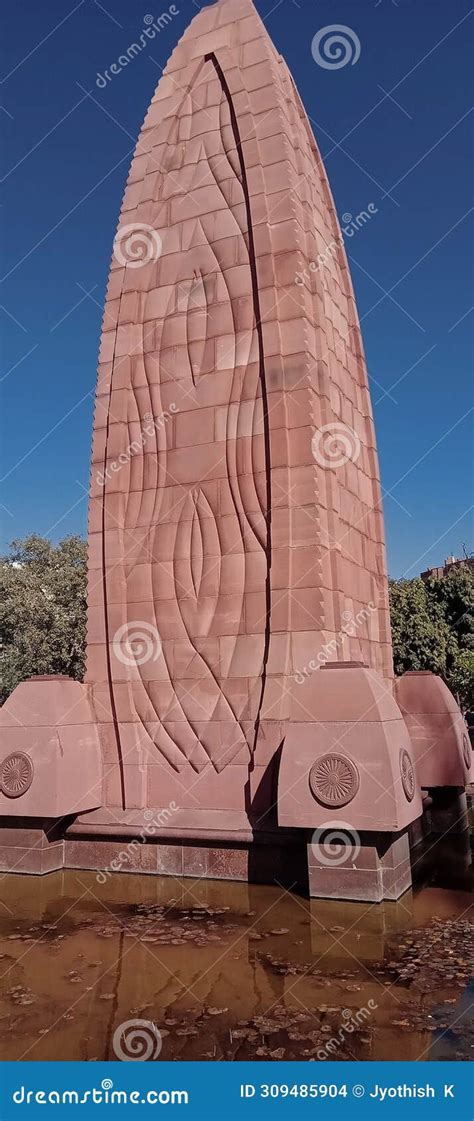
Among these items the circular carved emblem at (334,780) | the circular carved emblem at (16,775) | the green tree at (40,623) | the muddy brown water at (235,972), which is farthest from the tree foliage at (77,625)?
the circular carved emblem at (334,780)

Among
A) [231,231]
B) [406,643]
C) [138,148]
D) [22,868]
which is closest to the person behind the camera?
[22,868]

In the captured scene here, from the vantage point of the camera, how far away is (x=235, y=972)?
6625mm

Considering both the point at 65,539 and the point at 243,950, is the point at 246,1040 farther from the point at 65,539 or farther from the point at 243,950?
the point at 65,539

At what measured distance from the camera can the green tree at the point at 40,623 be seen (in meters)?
29.7

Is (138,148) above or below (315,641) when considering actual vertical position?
above

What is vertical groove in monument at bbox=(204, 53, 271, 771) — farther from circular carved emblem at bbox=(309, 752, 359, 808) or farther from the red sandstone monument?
circular carved emblem at bbox=(309, 752, 359, 808)

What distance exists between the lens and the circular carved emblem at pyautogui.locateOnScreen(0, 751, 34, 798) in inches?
420

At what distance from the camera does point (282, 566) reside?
11102 millimetres

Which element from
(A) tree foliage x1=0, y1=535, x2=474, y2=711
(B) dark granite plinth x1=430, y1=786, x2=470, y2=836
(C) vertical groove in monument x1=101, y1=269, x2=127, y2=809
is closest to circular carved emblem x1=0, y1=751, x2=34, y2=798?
(C) vertical groove in monument x1=101, y1=269, x2=127, y2=809

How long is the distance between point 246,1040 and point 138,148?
1454cm

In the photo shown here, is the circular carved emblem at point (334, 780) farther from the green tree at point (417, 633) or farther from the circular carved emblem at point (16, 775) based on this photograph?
the green tree at point (417, 633)

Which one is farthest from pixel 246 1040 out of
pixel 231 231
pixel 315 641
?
pixel 231 231

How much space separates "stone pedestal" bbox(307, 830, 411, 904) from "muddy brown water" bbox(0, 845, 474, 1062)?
0.17 metres

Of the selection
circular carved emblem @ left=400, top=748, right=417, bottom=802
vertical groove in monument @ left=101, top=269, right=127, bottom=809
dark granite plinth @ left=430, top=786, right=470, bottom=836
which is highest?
vertical groove in monument @ left=101, top=269, right=127, bottom=809
